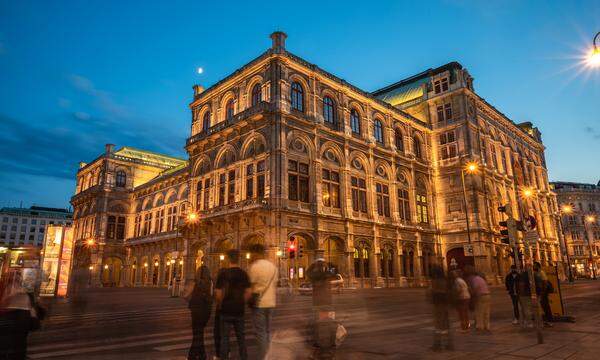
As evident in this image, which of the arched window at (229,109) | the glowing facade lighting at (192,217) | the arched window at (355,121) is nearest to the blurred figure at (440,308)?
the glowing facade lighting at (192,217)

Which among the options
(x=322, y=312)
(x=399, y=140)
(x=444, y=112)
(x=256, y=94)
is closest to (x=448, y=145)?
(x=444, y=112)

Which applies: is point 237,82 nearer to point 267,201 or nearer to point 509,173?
point 267,201

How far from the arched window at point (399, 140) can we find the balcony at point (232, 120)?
1731cm

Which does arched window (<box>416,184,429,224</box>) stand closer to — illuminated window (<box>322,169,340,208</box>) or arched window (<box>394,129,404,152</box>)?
arched window (<box>394,129,404,152</box>)

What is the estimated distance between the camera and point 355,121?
38.5 m

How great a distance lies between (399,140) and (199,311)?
38.8 m

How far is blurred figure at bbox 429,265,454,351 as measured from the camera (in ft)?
24.7

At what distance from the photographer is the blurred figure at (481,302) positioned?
9922mm

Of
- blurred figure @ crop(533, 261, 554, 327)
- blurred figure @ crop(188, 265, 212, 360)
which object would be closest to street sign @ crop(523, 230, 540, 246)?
blurred figure @ crop(533, 261, 554, 327)

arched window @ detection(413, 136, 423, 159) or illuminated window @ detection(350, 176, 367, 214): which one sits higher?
arched window @ detection(413, 136, 423, 159)

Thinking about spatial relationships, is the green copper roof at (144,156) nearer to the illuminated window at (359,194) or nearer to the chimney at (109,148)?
the chimney at (109,148)

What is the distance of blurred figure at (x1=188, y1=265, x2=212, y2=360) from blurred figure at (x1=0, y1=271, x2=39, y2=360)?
232cm

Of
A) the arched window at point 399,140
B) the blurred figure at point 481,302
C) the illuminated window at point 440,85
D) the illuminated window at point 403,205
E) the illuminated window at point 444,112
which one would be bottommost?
the blurred figure at point 481,302

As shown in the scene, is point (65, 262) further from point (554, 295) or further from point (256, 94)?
point (554, 295)
